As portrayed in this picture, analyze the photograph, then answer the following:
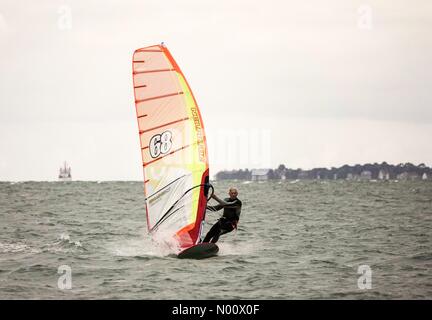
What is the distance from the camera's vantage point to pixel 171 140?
1702 cm

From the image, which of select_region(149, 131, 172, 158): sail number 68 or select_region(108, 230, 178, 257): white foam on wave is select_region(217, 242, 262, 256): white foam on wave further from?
select_region(149, 131, 172, 158): sail number 68

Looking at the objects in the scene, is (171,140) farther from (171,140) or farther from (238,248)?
(238,248)

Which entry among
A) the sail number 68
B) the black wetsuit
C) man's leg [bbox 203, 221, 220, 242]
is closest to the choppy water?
man's leg [bbox 203, 221, 220, 242]

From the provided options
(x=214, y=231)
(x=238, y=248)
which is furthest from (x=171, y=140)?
(x=238, y=248)

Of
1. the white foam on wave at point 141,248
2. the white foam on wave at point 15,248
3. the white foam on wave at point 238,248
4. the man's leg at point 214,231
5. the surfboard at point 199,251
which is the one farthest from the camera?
the white foam on wave at point 15,248

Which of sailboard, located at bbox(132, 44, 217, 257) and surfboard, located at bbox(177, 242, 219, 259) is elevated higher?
sailboard, located at bbox(132, 44, 217, 257)

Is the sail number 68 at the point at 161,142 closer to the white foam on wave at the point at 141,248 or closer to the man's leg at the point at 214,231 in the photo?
the man's leg at the point at 214,231

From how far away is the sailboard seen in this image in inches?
666

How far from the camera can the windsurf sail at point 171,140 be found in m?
16.9

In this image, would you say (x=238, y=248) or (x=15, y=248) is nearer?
(x=15, y=248)

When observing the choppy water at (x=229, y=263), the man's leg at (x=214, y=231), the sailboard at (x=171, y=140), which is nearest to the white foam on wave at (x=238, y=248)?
the choppy water at (x=229, y=263)

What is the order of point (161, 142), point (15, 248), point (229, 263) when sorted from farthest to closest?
point (15, 248) → point (161, 142) → point (229, 263)
